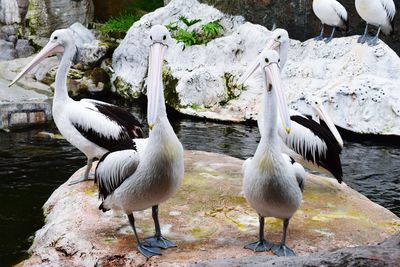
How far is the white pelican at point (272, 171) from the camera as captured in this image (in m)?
3.52

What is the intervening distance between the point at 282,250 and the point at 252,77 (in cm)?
644

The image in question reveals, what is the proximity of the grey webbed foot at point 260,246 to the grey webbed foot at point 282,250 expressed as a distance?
4cm

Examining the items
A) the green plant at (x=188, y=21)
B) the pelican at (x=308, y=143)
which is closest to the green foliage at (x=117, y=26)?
the green plant at (x=188, y=21)

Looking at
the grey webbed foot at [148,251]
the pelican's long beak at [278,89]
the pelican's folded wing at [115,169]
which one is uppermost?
the pelican's long beak at [278,89]

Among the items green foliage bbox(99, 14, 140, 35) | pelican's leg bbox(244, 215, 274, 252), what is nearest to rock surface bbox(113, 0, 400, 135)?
green foliage bbox(99, 14, 140, 35)

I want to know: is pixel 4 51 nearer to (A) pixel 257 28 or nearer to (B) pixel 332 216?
(A) pixel 257 28

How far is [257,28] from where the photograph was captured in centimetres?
1015

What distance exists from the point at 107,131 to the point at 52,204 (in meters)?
0.80

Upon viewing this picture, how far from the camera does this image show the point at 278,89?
3559mm

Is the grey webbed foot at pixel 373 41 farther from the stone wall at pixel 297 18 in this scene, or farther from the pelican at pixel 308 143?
the pelican at pixel 308 143

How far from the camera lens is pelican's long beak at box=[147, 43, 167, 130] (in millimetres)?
3270

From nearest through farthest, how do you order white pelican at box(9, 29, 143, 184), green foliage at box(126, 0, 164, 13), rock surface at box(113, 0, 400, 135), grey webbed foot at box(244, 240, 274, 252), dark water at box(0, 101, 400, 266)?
grey webbed foot at box(244, 240, 274, 252) → white pelican at box(9, 29, 143, 184) → dark water at box(0, 101, 400, 266) → rock surface at box(113, 0, 400, 135) → green foliage at box(126, 0, 164, 13)

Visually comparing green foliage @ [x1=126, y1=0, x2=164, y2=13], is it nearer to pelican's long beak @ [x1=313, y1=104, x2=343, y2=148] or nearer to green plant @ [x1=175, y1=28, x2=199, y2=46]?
green plant @ [x1=175, y1=28, x2=199, y2=46]

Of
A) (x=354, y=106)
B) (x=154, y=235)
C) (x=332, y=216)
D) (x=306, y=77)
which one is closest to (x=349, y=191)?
(x=332, y=216)
